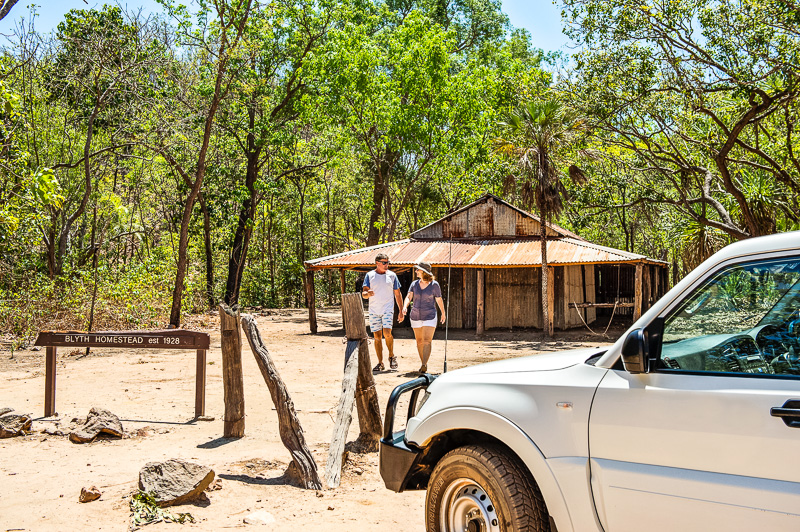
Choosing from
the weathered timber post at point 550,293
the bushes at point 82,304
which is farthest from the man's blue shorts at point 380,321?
the weathered timber post at point 550,293

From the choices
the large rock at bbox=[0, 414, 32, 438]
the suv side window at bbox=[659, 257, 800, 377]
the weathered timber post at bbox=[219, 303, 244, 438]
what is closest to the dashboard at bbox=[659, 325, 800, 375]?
the suv side window at bbox=[659, 257, 800, 377]

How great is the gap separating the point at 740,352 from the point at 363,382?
4.27m

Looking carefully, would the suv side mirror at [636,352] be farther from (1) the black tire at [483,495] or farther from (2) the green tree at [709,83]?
(2) the green tree at [709,83]

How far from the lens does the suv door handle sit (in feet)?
8.05

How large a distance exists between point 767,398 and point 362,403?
4590 mm

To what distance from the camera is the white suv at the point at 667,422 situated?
2.58 metres

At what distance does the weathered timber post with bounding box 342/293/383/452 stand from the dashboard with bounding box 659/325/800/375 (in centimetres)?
394

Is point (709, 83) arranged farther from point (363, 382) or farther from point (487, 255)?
point (363, 382)

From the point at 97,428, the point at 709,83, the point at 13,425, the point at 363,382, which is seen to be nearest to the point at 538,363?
the point at 363,382

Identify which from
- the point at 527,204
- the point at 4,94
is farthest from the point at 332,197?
the point at 4,94

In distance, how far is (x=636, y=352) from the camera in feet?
9.33

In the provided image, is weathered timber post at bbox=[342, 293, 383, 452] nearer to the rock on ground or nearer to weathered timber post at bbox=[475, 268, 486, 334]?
the rock on ground

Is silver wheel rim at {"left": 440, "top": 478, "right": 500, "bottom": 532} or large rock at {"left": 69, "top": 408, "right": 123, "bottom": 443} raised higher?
silver wheel rim at {"left": 440, "top": 478, "right": 500, "bottom": 532}

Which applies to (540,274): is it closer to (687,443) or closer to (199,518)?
(199,518)
